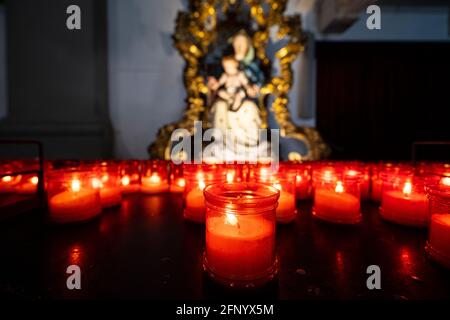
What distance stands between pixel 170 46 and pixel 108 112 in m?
1.25

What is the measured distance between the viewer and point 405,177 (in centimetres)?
95

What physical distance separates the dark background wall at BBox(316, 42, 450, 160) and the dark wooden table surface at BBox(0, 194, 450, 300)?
11.1ft

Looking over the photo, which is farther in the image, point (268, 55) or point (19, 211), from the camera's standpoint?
point (268, 55)

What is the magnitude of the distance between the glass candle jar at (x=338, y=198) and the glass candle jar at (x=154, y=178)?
756mm

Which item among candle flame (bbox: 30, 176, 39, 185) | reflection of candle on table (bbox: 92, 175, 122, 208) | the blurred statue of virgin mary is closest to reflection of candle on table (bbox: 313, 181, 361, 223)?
reflection of candle on table (bbox: 92, 175, 122, 208)

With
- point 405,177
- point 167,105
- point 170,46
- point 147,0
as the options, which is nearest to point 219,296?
point 405,177

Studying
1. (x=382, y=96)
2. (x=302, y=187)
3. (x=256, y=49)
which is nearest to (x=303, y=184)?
(x=302, y=187)

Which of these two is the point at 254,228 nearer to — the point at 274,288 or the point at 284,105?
the point at 274,288

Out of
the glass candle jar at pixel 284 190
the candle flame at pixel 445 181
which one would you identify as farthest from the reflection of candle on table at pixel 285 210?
the candle flame at pixel 445 181

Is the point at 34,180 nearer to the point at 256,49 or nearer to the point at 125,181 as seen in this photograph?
the point at 125,181

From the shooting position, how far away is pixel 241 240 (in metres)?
0.58

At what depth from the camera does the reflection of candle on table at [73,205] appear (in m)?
0.88

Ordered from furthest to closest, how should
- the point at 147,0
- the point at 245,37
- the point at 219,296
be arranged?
the point at 147,0 < the point at 245,37 < the point at 219,296

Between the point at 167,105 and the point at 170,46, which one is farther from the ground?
the point at 170,46
